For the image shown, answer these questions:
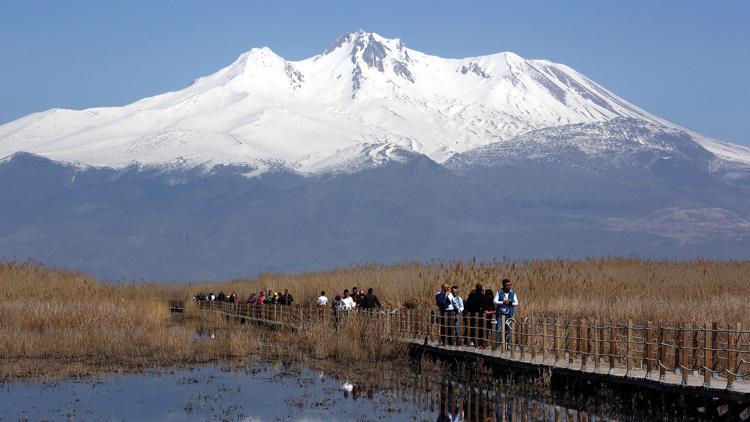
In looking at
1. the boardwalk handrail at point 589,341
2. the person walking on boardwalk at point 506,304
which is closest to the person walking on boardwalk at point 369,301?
the boardwalk handrail at point 589,341

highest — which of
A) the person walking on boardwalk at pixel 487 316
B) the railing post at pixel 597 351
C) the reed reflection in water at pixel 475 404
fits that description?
the person walking on boardwalk at pixel 487 316

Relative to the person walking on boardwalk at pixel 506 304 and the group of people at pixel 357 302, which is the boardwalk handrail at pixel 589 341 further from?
the group of people at pixel 357 302

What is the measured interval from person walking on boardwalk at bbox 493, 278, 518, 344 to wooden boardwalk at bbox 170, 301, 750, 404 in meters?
0.12

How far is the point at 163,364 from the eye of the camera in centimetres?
3588

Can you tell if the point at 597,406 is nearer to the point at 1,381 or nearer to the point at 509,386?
the point at 509,386

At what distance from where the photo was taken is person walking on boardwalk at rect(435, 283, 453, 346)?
3456 centimetres

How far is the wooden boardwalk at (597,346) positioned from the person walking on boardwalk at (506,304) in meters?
0.12

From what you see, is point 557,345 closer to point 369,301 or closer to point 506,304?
point 506,304

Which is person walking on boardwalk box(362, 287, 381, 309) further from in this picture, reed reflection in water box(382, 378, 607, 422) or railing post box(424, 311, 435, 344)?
reed reflection in water box(382, 378, 607, 422)

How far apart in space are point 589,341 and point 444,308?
22.1 feet

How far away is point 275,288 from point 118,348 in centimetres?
2695

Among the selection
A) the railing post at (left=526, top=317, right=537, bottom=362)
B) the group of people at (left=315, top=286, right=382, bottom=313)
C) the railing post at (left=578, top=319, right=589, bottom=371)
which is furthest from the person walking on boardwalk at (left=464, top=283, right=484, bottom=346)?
the group of people at (left=315, top=286, right=382, bottom=313)

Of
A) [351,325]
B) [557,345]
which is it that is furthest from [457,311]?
[557,345]

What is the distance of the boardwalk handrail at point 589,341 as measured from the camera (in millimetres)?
25047
